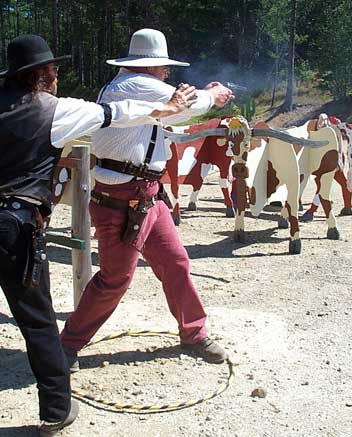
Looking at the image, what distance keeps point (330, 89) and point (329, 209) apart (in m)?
24.3

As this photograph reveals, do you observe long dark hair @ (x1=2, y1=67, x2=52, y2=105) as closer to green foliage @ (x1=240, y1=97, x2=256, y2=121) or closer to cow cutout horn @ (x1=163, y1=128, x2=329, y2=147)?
cow cutout horn @ (x1=163, y1=128, x2=329, y2=147)

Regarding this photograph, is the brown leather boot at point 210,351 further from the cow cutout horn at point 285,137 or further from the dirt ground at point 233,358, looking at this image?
the cow cutout horn at point 285,137

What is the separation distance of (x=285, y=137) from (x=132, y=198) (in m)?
2.92

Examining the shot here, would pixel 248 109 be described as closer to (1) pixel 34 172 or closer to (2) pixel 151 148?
(2) pixel 151 148

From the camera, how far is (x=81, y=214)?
4.31m

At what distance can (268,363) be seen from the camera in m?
4.12

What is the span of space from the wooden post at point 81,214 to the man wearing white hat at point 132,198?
16.9 inches

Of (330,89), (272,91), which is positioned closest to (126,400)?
(330,89)

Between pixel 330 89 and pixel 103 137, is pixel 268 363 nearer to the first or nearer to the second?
pixel 103 137

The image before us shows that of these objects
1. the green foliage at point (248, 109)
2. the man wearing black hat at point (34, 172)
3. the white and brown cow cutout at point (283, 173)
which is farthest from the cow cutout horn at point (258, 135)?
the green foliage at point (248, 109)


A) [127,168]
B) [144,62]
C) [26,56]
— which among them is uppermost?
[26,56]

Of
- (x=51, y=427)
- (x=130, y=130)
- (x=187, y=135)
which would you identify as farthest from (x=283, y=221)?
(x=51, y=427)

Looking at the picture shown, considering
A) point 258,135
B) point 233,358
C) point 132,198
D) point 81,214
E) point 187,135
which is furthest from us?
point 258,135

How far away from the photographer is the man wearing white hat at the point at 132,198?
3688 millimetres
